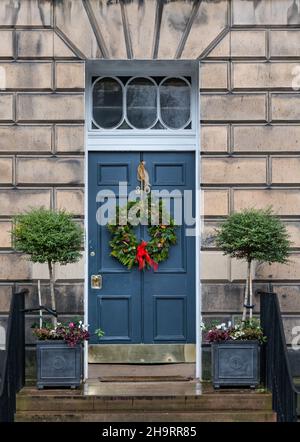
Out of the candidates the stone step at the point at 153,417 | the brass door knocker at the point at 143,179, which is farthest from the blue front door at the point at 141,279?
the stone step at the point at 153,417

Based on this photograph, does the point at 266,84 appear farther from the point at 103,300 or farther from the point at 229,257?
the point at 103,300

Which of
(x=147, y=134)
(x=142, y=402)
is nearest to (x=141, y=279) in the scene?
(x=147, y=134)

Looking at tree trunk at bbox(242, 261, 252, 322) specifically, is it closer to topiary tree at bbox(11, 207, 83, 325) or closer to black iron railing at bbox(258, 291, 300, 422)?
black iron railing at bbox(258, 291, 300, 422)

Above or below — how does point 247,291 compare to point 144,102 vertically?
below

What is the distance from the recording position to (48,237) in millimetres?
10766

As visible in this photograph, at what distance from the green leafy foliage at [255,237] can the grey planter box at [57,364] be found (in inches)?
80.8

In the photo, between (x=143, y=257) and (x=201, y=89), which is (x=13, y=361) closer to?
(x=143, y=257)

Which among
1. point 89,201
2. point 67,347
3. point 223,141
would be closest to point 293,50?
point 223,141

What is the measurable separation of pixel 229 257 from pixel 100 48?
2944mm

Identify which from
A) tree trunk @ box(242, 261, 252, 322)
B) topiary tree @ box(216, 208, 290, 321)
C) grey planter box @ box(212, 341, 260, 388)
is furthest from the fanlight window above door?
grey planter box @ box(212, 341, 260, 388)

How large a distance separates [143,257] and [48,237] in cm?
180

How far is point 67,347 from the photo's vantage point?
1076 cm

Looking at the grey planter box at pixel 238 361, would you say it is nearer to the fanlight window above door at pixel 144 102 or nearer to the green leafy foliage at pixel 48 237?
the green leafy foliage at pixel 48 237

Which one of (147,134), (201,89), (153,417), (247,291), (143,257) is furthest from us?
(147,134)
